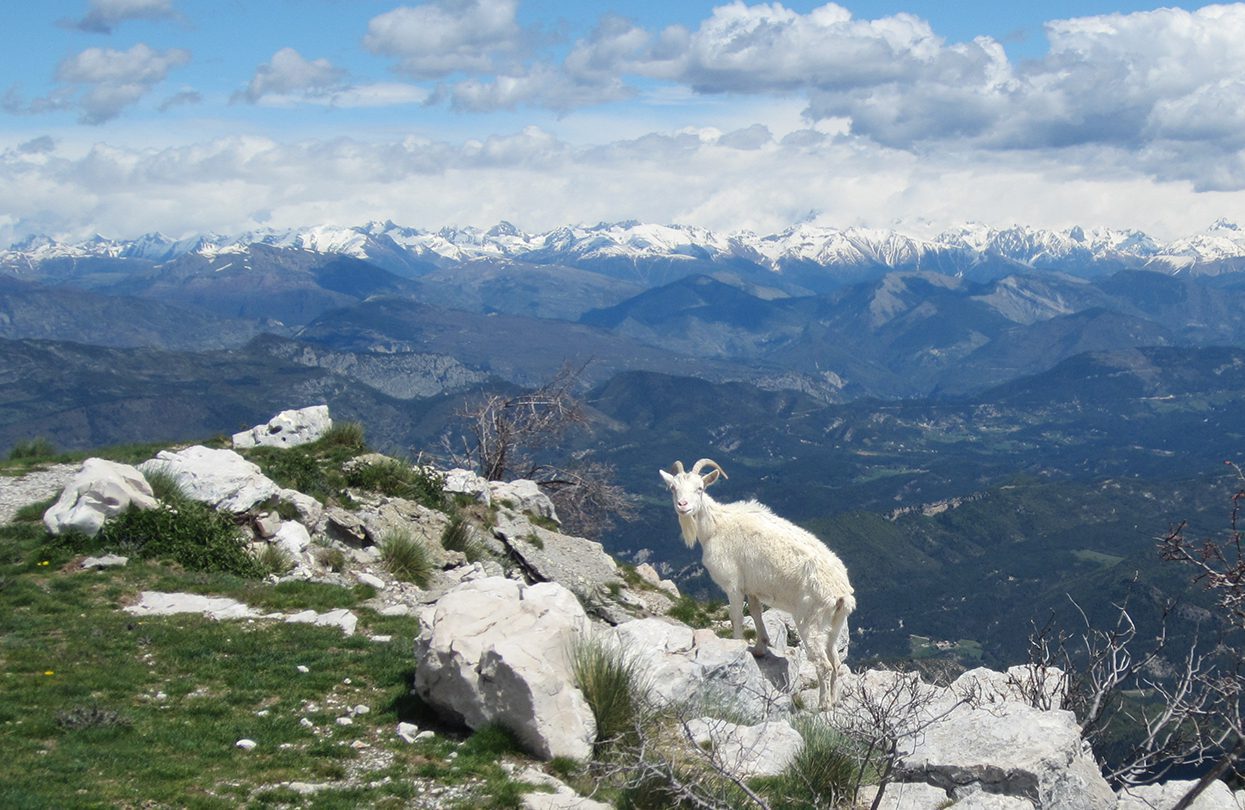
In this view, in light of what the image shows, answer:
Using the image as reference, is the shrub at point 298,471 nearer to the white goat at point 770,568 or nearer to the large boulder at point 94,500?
the large boulder at point 94,500

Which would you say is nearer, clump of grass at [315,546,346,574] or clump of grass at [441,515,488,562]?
clump of grass at [315,546,346,574]

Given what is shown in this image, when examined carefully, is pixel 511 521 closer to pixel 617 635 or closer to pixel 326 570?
pixel 326 570

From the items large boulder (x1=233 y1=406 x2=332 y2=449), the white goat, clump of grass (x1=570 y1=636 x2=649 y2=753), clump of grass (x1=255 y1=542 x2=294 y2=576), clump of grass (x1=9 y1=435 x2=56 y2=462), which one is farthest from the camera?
clump of grass (x1=9 y1=435 x2=56 y2=462)

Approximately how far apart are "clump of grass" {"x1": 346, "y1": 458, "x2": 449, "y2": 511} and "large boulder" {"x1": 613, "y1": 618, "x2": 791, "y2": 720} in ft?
46.4

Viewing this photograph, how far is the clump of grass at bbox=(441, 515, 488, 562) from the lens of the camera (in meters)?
25.9

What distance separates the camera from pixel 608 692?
12133mm

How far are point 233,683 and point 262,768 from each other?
3132mm

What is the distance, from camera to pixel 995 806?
32.1ft

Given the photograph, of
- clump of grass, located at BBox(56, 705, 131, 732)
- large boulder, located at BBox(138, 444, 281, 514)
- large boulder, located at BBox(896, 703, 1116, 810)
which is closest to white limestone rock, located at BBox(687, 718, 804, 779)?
large boulder, located at BBox(896, 703, 1116, 810)

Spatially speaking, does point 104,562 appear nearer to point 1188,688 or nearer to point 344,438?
point 344,438

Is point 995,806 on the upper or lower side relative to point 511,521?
upper

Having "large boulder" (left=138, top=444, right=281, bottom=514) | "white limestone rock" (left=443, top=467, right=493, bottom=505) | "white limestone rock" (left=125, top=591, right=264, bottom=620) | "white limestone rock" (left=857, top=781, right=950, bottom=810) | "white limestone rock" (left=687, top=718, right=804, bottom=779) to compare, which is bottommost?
"white limestone rock" (left=443, top=467, right=493, bottom=505)

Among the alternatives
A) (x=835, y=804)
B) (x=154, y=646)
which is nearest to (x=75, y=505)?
(x=154, y=646)

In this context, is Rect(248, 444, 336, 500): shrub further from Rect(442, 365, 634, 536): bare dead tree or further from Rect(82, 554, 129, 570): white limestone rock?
Rect(442, 365, 634, 536): bare dead tree
